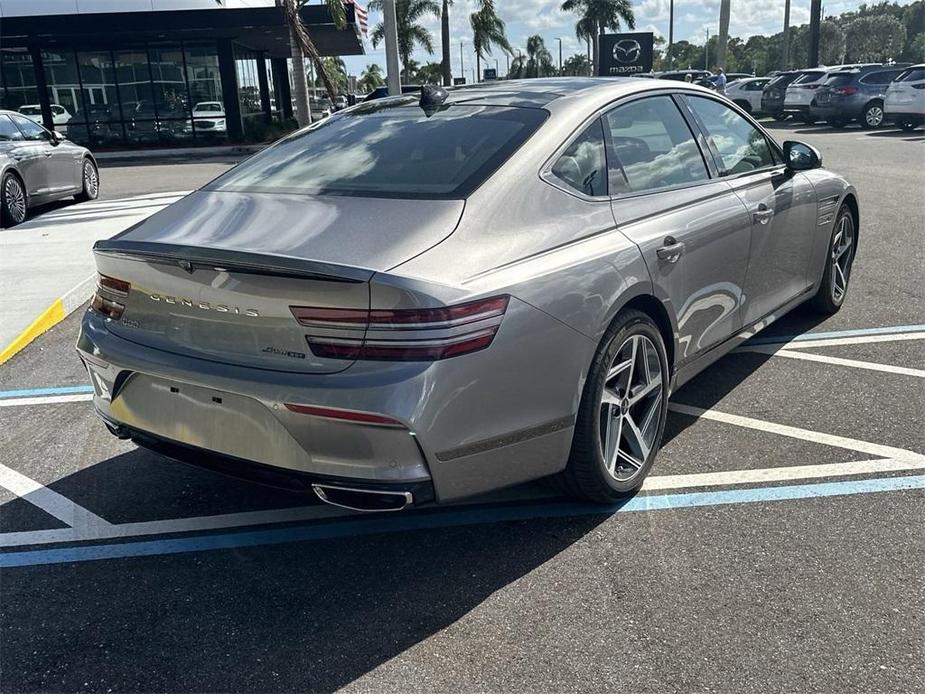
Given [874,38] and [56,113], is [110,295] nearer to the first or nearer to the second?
[56,113]

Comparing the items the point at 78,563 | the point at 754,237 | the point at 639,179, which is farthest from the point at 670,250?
the point at 78,563

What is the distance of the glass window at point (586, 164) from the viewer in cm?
338

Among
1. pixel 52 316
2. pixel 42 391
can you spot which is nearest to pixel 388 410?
pixel 42 391

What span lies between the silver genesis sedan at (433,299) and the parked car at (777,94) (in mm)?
26623

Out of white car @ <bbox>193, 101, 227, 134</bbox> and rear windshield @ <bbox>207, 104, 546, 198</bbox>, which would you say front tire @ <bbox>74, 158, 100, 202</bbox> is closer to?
rear windshield @ <bbox>207, 104, 546, 198</bbox>

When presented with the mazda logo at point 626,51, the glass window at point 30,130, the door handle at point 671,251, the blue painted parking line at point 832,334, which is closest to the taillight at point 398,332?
the door handle at point 671,251

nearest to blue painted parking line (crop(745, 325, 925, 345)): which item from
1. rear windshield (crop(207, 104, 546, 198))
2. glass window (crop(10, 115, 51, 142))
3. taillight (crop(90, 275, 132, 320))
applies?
rear windshield (crop(207, 104, 546, 198))

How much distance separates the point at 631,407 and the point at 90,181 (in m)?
12.4

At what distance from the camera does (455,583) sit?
305cm

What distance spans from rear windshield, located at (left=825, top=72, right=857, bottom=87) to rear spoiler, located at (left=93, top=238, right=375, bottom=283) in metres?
25.1

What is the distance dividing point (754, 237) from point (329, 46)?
110 ft

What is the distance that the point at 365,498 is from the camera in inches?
107

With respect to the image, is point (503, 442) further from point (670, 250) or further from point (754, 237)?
point (754, 237)

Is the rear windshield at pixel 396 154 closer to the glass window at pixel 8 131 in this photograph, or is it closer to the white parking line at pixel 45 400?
the white parking line at pixel 45 400
